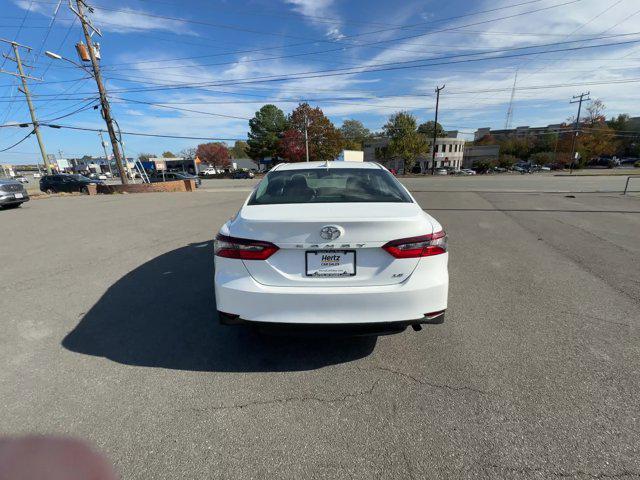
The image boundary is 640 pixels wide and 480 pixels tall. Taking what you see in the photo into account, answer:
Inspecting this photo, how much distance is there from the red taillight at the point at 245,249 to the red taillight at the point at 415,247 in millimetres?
840

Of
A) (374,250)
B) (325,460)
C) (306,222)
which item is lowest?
(325,460)

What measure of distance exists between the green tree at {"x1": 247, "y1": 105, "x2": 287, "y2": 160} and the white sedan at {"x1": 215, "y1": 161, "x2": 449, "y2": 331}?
214ft

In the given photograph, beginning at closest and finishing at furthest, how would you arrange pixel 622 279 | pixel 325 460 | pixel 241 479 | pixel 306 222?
pixel 241 479
pixel 325 460
pixel 306 222
pixel 622 279

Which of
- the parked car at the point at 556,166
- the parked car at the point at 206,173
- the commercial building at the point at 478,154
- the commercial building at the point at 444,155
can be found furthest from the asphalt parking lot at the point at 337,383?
the commercial building at the point at 478,154

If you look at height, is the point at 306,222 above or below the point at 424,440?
above

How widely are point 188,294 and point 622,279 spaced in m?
5.84

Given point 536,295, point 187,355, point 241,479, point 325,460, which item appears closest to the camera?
point 241,479

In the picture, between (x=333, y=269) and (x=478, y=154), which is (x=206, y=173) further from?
(x=333, y=269)

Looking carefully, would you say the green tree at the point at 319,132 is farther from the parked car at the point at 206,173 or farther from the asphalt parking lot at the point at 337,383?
the asphalt parking lot at the point at 337,383

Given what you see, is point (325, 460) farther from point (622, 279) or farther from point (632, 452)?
point (622, 279)

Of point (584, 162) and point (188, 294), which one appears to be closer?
point (188, 294)

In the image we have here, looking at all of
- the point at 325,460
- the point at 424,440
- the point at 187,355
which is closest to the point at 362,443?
the point at 325,460

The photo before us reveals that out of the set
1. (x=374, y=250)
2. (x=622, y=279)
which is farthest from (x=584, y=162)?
(x=374, y=250)

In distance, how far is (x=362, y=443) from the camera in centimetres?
195
